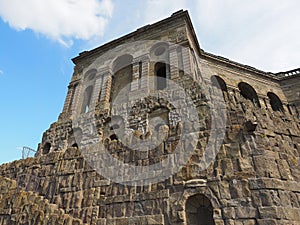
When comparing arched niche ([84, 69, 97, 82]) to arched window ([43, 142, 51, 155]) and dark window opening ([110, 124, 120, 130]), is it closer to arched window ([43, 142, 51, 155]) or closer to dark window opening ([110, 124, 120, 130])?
arched window ([43, 142, 51, 155])

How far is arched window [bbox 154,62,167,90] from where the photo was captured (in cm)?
1573

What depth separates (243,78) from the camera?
19.0 meters

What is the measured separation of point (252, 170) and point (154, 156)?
238 cm

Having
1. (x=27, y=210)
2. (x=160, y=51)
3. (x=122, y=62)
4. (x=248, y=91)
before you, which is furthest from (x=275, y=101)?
(x=27, y=210)

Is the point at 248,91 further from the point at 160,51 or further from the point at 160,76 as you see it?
the point at 160,51

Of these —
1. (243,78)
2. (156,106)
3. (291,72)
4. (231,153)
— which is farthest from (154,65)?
(291,72)

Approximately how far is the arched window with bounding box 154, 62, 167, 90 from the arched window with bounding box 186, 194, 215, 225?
429 inches

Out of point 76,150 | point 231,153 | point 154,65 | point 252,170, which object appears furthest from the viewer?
point 154,65

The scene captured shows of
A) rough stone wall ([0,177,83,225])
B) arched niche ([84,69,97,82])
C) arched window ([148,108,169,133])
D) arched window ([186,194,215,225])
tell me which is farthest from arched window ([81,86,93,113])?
arched window ([186,194,215,225])

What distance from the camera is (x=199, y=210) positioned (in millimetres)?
5336

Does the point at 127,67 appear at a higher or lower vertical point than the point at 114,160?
higher

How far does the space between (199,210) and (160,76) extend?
12.6 m

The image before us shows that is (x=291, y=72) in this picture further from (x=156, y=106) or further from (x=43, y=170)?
(x=43, y=170)

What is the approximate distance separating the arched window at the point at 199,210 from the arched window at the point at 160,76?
35.7ft
